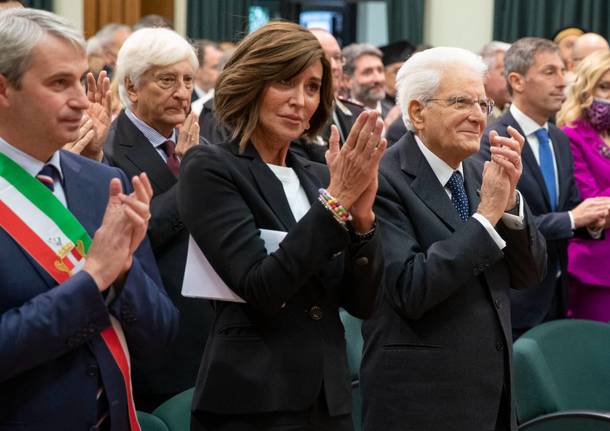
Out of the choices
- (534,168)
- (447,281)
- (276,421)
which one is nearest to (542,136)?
(534,168)

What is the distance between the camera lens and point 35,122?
6.67ft

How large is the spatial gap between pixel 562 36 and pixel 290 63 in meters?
7.10

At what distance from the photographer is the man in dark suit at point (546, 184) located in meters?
4.31

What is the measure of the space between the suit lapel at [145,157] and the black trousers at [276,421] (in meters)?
1.13

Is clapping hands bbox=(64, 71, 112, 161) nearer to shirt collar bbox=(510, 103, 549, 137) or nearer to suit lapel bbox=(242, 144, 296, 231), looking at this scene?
suit lapel bbox=(242, 144, 296, 231)

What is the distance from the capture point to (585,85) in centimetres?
480

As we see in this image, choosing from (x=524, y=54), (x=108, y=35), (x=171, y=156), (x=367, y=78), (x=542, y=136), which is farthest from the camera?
(x=108, y=35)

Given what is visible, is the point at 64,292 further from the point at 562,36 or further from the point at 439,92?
the point at 562,36

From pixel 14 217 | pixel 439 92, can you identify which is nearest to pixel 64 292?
pixel 14 217

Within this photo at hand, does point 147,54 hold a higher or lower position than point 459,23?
A: higher

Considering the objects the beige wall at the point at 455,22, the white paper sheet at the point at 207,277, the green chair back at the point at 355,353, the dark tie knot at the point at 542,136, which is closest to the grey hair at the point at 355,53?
the dark tie knot at the point at 542,136

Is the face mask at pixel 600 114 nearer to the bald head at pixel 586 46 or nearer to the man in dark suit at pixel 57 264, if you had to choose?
the bald head at pixel 586 46

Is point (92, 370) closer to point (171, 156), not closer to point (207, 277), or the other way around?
point (207, 277)

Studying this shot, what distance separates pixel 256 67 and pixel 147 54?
1193 millimetres
